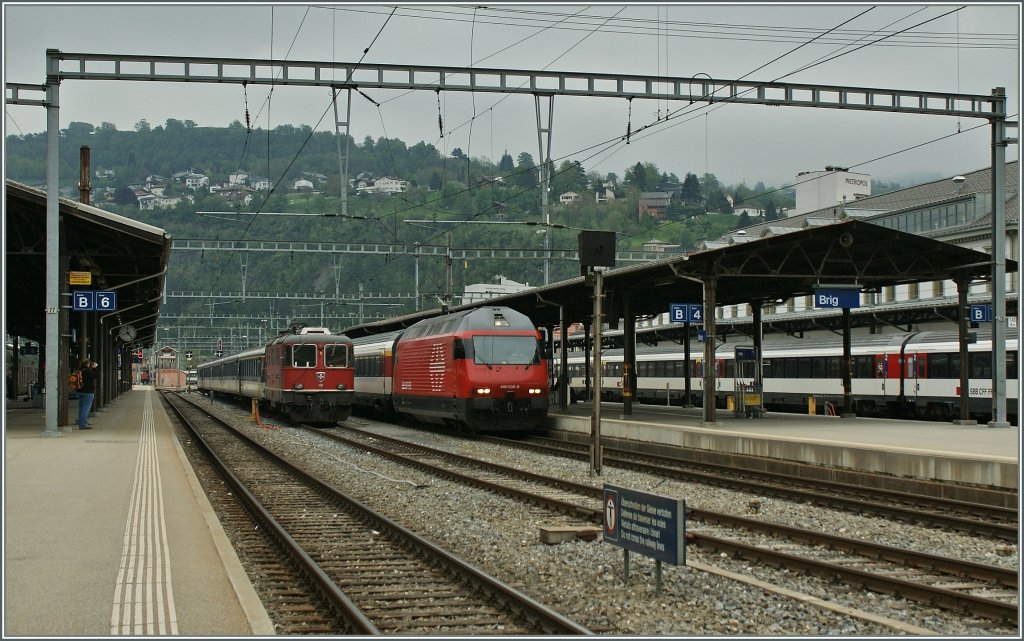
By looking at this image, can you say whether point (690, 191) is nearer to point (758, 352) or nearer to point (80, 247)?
point (758, 352)

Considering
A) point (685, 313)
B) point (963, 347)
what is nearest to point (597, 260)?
point (685, 313)

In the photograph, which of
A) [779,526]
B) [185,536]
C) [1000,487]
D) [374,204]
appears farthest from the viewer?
[374,204]

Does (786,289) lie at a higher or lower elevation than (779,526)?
higher

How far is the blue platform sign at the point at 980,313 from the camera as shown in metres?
25.4

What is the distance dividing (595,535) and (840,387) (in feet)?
96.8

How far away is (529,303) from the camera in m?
36.5

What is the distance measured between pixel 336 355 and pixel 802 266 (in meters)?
15.4

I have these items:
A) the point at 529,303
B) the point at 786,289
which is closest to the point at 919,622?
the point at 786,289

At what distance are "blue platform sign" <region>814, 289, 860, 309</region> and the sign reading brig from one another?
18.2 metres

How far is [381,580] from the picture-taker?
9898mm

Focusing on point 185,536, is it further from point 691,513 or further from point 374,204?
point 374,204

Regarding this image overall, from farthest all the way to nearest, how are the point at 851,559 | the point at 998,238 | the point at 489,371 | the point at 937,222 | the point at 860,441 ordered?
the point at 937,222
the point at 489,371
the point at 998,238
the point at 860,441
the point at 851,559

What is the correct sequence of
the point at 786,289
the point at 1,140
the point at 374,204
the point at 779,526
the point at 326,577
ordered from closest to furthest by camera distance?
the point at 326,577 < the point at 779,526 < the point at 1,140 < the point at 786,289 < the point at 374,204

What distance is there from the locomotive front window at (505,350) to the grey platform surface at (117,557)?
34.0 feet
